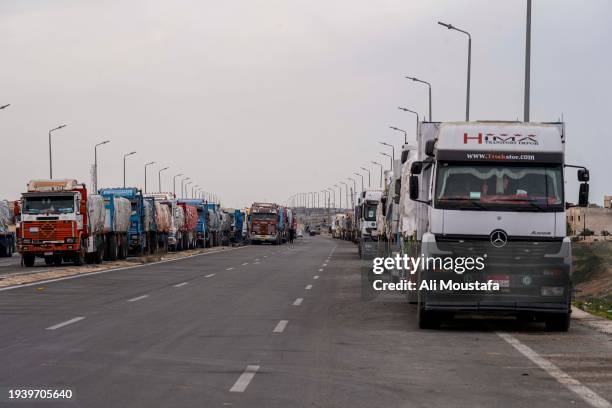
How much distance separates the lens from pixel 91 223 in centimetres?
4634

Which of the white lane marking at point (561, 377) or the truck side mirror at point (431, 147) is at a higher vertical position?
the truck side mirror at point (431, 147)

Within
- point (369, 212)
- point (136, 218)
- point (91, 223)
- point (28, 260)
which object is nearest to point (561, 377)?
point (28, 260)

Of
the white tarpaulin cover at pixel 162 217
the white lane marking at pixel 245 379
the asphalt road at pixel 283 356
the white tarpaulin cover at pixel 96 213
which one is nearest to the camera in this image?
the asphalt road at pixel 283 356

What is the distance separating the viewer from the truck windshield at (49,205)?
143 ft

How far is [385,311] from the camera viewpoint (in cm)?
2180

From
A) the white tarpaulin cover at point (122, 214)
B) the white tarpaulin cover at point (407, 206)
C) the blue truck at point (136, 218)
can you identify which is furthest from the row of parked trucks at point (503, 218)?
the blue truck at point (136, 218)

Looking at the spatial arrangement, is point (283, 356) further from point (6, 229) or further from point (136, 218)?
point (6, 229)

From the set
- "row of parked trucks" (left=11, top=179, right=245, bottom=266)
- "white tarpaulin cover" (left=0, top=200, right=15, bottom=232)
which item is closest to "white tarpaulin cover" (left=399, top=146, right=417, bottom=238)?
"row of parked trucks" (left=11, top=179, right=245, bottom=266)

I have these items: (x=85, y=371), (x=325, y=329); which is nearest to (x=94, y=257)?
(x=325, y=329)

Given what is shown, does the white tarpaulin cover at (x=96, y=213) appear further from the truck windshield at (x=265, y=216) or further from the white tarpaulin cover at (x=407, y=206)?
the truck windshield at (x=265, y=216)

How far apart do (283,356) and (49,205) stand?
103 feet

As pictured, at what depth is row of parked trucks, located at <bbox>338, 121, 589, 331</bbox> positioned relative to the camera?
17094 mm

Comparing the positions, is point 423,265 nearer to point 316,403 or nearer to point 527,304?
point 527,304

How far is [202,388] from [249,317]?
29.0 ft
